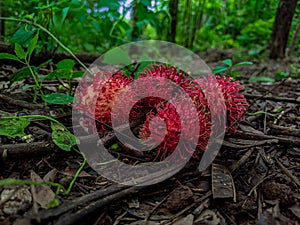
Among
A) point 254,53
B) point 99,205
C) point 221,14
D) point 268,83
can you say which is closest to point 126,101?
point 99,205

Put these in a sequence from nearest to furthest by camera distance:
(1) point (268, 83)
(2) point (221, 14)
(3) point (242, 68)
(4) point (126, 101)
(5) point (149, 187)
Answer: (5) point (149, 187), (4) point (126, 101), (1) point (268, 83), (3) point (242, 68), (2) point (221, 14)

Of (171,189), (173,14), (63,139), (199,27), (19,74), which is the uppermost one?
(173,14)

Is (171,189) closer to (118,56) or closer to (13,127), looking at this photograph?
(13,127)

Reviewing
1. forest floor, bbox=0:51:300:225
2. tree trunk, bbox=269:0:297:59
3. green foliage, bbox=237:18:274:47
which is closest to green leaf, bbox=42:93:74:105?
forest floor, bbox=0:51:300:225

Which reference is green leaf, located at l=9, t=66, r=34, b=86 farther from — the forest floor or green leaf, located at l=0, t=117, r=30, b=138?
green leaf, located at l=0, t=117, r=30, b=138

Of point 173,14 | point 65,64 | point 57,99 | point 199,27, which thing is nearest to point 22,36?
point 65,64

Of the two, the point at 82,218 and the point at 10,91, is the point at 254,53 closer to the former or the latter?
the point at 10,91
